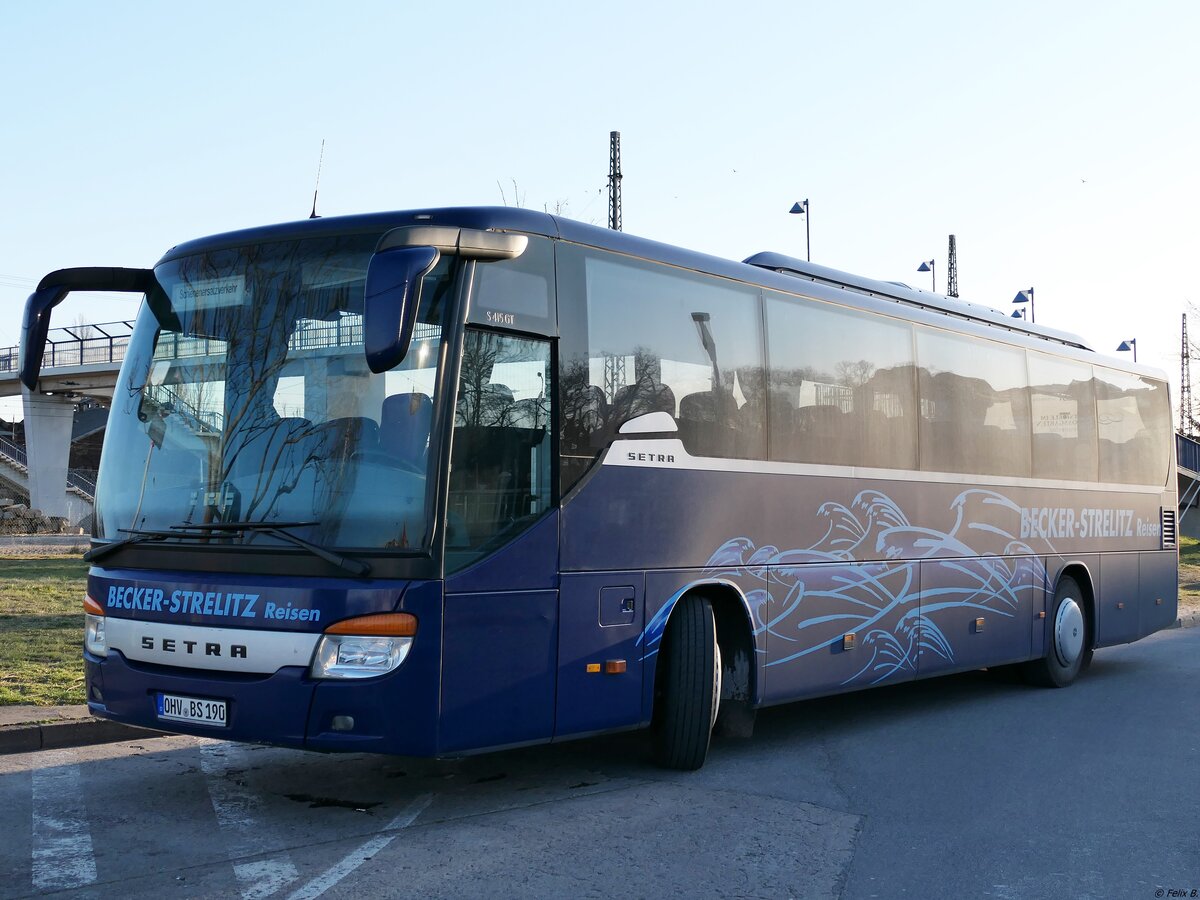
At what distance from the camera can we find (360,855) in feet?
19.9

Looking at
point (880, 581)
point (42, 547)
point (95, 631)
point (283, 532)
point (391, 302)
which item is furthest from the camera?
point (42, 547)

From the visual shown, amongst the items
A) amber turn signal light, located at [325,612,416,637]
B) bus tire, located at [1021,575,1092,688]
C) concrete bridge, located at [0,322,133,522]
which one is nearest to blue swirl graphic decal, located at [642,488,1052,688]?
bus tire, located at [1021,575,1092,688]

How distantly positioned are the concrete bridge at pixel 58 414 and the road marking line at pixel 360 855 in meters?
44.7

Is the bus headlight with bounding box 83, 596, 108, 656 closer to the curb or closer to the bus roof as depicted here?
the curb

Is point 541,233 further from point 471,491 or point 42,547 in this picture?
point 42,547

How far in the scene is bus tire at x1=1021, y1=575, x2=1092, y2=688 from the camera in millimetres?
12719

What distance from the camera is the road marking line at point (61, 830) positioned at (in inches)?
223

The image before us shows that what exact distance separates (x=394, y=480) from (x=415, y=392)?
0.46 m

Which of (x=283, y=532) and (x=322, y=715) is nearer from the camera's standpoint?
(x=322, y=715)

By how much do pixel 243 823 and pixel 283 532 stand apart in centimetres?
149

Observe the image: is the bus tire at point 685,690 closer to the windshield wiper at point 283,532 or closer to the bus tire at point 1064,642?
the windshield wiper at point 283,532

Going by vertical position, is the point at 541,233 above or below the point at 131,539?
above

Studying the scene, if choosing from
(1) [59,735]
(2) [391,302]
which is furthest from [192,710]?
(1) [59,735]

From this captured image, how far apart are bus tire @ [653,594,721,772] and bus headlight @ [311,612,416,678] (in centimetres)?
214
